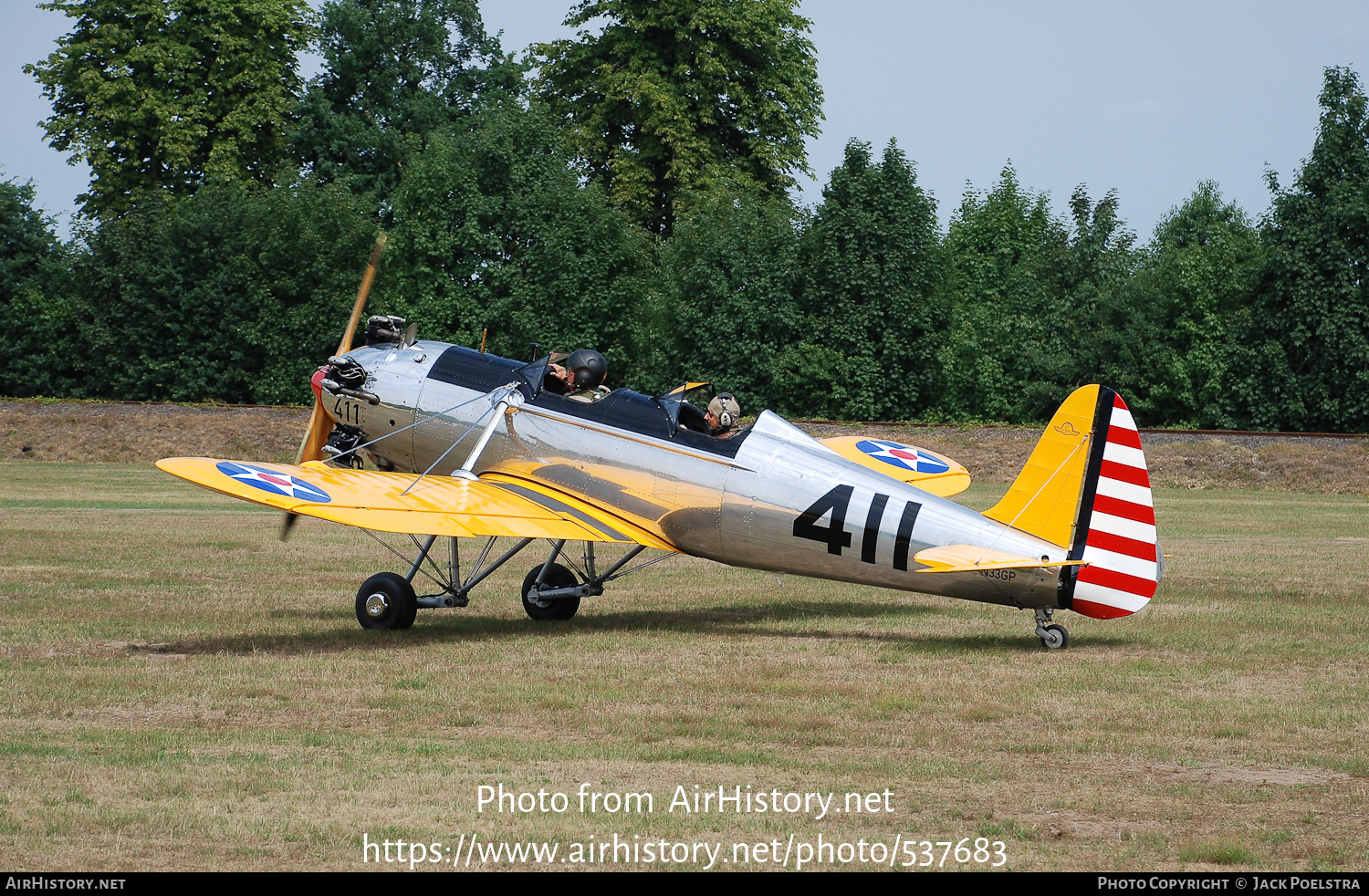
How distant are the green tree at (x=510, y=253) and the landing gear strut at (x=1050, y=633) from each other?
104ft

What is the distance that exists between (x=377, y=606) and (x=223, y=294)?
35151 millimetres

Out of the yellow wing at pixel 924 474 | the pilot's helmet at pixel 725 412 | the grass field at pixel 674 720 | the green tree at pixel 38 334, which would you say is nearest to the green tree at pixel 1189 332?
the grass field at pixel 674 720

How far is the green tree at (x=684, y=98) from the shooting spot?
46.2 meters

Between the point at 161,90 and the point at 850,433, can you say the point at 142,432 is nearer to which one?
the point at 161,90

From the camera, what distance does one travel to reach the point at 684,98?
4638cm

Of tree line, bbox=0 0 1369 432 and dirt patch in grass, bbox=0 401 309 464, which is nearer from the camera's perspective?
dirt patch in grass, bbox=0 401 309 464

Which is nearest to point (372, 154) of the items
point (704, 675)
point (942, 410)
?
point (942, 410)

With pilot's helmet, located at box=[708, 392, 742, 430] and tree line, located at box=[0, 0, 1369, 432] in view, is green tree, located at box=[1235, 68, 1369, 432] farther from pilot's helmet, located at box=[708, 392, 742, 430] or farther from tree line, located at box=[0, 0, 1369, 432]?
pilot's helmet, located at box=[708, 392, 742, 430]

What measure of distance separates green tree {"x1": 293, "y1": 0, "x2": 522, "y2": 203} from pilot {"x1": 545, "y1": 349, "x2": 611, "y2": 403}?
131ft

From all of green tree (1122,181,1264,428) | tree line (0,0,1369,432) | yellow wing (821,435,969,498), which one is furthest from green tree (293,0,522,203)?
yellow wing (821,435,969,498)

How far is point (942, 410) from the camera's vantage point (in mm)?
41281

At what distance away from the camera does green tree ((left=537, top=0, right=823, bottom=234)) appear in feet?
152

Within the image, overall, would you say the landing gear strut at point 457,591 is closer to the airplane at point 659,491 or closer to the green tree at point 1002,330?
the airplane at point 659,491

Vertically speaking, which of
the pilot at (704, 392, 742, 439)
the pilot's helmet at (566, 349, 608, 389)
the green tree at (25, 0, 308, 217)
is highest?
the green tree at (25, 0, 308, 217)
